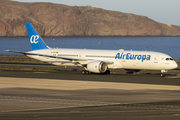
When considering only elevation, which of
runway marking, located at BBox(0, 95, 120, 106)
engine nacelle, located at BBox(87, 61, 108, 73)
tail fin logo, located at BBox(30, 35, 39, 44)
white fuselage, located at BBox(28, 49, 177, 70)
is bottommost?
runway marking, located at BBox(0, 95, 120, 106)

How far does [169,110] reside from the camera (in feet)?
76.7

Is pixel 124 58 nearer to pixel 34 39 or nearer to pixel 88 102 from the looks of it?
pixel 34 39

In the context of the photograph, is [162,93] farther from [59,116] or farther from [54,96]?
[59,116]

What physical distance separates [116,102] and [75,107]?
4.13 meters

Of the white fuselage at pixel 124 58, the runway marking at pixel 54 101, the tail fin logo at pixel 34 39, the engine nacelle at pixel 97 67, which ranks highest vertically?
the tail fin logo at pixel 34 39

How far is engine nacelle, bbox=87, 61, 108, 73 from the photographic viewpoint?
50844 millimetres

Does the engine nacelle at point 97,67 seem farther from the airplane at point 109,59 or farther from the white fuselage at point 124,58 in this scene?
the white fuselage at point 124,58

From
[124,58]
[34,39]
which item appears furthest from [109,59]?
[34,39]

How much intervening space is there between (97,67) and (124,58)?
455 cm

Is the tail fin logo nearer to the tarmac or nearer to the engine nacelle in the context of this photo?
the engine nacelle

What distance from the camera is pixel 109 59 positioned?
173 feet

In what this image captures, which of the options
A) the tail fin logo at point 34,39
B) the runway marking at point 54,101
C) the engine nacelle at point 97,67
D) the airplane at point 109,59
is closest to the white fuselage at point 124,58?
the airplane at point 109,59

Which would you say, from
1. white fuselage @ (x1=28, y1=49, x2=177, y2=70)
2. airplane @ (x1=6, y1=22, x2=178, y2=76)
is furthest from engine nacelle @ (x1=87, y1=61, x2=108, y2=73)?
white fuselage @ (x1=28, y1=49, x2=177, y2=70)

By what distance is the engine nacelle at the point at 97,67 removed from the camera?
167 ft
